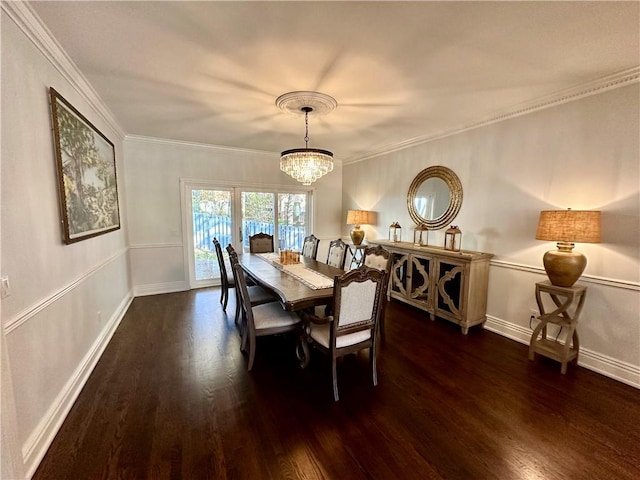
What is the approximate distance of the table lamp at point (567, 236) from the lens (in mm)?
2283

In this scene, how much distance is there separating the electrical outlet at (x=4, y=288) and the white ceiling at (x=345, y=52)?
5.02 feet

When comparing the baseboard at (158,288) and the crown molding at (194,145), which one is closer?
the crown molding at (194,145)

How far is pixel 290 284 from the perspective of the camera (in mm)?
2668

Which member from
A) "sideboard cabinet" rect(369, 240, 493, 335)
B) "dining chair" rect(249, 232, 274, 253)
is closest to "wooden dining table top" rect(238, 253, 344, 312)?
"dining chair" rect(249, 232, 274, 253)

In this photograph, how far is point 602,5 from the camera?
1.55 m

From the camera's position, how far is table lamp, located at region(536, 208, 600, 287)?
89.9 inches

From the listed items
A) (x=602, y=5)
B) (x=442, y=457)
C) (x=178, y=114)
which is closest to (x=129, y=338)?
(x=178, y=114)

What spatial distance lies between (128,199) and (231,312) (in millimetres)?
2459

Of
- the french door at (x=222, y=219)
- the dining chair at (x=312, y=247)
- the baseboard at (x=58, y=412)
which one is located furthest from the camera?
the french door at (x=222, y=219)

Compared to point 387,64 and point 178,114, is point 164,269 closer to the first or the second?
point 178,114

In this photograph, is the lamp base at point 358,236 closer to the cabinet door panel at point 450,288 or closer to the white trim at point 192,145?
the cabinet door panel at point 450,288

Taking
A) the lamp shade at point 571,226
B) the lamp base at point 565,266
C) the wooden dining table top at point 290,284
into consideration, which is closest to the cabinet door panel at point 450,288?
the lamp base at point 565,266

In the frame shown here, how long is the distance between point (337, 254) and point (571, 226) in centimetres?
232


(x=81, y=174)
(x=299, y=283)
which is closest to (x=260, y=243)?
(x=299, y=283)
